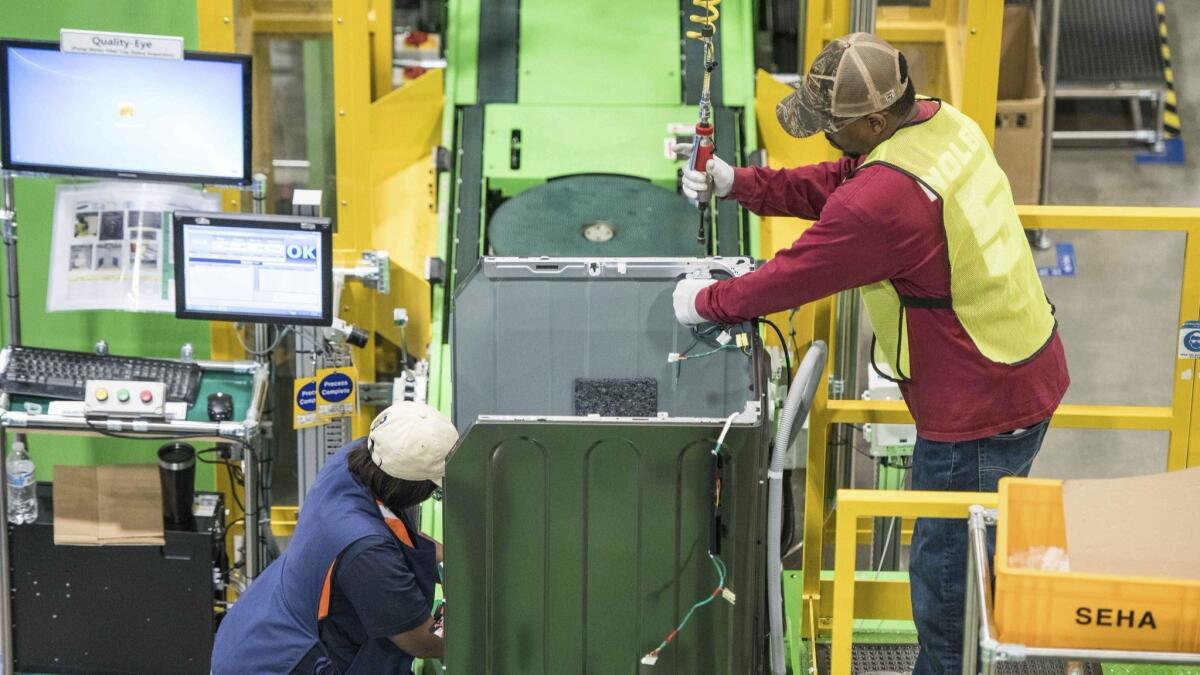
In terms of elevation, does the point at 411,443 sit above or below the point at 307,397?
above

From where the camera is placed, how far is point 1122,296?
8.98 metres

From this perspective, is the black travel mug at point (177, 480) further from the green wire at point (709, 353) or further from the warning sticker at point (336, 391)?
the green wire at point (709, 353)

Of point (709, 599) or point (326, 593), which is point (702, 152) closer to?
point (709, 599)

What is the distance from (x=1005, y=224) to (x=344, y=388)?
2.53 meters

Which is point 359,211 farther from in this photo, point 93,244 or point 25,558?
point 25,558

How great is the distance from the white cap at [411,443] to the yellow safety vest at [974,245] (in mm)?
1197

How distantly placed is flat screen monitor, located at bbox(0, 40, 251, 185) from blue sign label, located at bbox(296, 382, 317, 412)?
0.73 meters

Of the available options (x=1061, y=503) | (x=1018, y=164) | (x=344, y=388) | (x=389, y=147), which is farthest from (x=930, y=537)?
(x=1018, y=164)

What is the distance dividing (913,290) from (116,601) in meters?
3.16

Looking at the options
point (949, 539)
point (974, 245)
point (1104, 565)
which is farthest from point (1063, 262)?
point (1104, 565)

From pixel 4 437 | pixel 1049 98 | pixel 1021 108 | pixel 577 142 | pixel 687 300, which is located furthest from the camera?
pixel 1049 98

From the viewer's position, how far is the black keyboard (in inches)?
216

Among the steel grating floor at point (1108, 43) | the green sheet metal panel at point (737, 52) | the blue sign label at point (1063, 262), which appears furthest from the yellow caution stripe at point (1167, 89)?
the green sheet metal panel at point (737, 52)

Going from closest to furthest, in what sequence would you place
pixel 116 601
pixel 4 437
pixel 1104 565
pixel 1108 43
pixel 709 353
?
pixel 1104 565 < pixel 709 353 < pixel 4 437 < pixel 116 601 < pixel 1108 43
